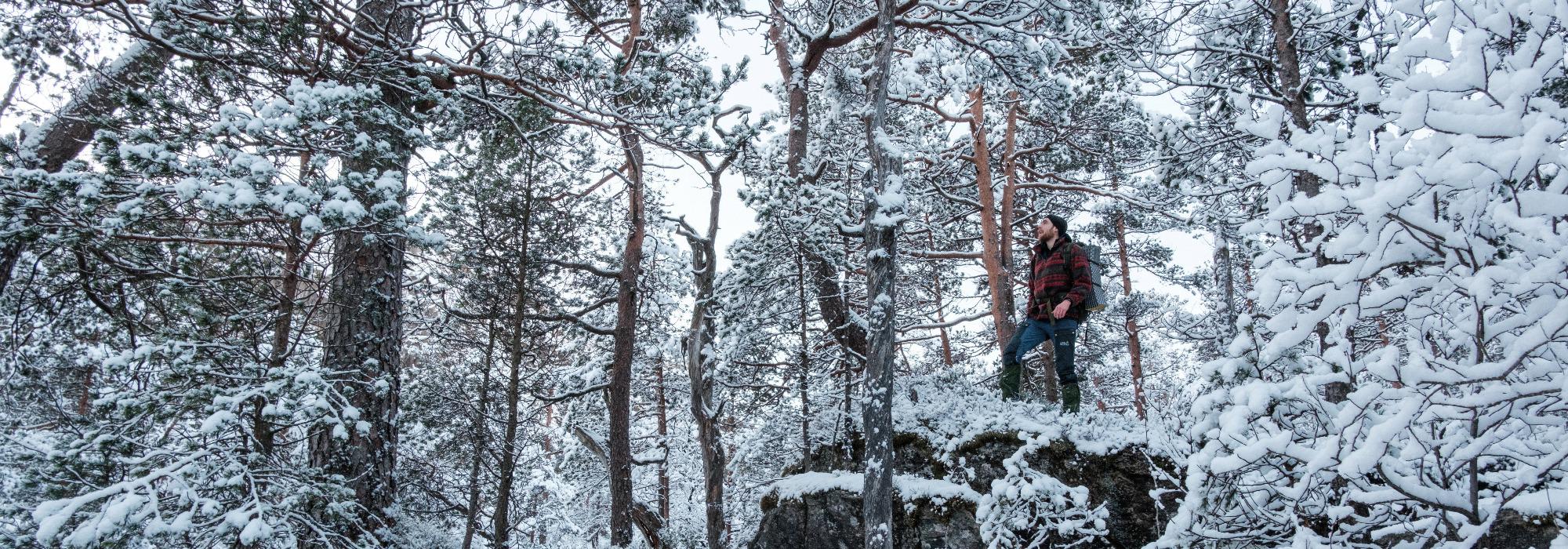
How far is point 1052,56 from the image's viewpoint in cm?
671

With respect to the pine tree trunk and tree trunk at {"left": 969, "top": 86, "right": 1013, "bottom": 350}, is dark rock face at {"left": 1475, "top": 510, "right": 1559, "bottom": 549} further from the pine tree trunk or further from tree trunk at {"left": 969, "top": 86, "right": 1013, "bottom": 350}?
the pine tree trunk

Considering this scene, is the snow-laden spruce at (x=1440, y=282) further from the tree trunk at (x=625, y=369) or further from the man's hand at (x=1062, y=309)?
the tree trunk at (x=625, y=369)

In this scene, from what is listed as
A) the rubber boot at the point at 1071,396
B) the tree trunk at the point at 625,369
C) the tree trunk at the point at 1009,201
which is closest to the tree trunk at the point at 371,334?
the tree trunk at the point at 625,369

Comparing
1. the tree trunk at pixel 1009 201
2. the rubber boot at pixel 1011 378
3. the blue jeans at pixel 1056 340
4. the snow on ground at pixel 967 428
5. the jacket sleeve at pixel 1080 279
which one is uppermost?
the tree trunk at pixel 1009 201

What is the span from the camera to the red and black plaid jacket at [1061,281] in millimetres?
5770

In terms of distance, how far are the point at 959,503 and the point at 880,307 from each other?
187cm

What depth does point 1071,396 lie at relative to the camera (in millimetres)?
6074

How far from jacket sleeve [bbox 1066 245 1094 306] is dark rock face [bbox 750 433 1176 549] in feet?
4.05

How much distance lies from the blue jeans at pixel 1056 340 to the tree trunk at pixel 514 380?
561cm

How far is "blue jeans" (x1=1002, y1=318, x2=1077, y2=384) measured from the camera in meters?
5.82

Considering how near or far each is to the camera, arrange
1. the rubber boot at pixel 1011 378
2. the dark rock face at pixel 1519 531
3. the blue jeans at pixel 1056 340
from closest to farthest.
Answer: the dark rock face at pixel 1519 531 < the blue jeans at pixel 1056 340 < the rubber boot at pixel 1011 378

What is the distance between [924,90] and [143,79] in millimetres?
7558

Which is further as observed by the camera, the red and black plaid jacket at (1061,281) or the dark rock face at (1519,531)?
the red and black plaid jacket at (1061,281)

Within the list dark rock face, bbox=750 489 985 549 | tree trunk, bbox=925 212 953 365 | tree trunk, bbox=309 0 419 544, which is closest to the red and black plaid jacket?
dark rock face, bbox=750 489 985 549
